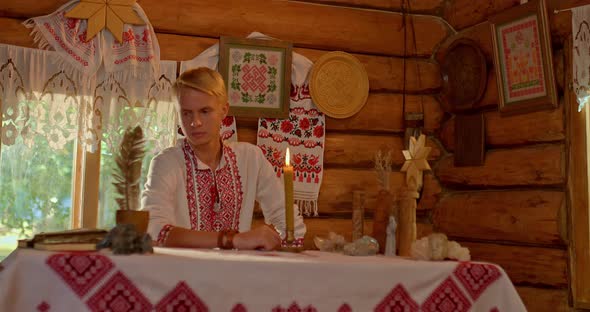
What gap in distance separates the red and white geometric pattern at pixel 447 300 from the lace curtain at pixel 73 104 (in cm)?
291

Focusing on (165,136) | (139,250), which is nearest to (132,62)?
(165,136)

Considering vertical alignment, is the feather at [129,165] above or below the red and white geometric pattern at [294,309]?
above

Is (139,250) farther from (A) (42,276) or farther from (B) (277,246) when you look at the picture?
(B) (277,246)

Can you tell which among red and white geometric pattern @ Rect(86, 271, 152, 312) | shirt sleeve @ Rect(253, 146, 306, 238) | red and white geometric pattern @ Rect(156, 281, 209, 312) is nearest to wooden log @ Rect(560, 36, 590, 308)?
shirt sleeve @ Rect(253, 146, 306, 238)

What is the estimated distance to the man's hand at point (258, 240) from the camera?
2.45m

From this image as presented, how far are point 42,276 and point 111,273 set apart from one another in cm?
17

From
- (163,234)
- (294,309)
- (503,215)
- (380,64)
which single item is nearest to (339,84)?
(380,64)

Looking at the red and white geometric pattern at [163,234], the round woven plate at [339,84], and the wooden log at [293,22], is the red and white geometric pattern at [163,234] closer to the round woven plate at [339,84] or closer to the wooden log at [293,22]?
the wooden log at [293,22]

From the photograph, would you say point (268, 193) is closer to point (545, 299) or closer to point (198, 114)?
point (198, 114)

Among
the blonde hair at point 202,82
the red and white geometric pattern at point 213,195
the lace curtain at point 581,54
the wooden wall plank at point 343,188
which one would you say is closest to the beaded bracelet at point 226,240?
the red and white geometric pattern at point 213,195

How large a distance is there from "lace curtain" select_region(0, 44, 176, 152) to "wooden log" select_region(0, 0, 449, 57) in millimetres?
305

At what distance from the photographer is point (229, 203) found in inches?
134

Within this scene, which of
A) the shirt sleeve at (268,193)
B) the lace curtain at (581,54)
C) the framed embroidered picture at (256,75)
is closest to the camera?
the shirt sleeve at (268,193)

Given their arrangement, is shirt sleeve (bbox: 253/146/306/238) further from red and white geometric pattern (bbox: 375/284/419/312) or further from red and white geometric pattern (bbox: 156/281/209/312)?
red and white geometric pattern (bbox: 156/281/209/312)
